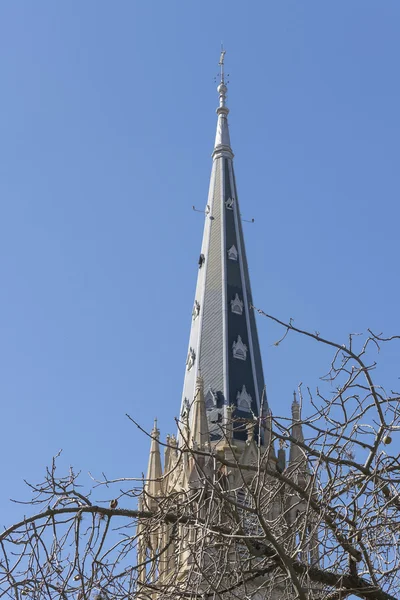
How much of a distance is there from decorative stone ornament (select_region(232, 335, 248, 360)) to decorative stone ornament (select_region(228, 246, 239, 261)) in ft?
16.1

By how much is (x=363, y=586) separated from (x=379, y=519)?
0.53 meters

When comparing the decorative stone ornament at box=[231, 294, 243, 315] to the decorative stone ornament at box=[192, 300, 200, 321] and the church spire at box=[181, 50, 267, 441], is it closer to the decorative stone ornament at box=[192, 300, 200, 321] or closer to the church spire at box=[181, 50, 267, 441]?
the church spire at box=[181, 50, 267, 441]

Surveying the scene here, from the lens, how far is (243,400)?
46812 mm

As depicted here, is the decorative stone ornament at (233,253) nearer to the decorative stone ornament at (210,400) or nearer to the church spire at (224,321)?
the church spire at (224,321)

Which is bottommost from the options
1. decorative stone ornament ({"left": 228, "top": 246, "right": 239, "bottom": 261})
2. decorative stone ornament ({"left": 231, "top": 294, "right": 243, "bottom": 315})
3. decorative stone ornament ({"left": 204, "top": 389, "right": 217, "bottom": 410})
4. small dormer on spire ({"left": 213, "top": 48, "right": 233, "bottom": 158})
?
decorative stone ornament ({"left": 204, "top": 389, "right": 217, "bottom": 410})

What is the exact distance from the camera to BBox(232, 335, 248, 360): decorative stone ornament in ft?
160

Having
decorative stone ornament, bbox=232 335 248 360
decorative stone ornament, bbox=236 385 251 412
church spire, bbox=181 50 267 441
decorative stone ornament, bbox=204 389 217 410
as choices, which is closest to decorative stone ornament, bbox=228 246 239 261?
Answer: church spire, bbox=181 50 267 441

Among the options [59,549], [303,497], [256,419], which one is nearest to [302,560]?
[303,497]

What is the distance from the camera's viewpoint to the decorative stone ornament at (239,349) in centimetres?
4869

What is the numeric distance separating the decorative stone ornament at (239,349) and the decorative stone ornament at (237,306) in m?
1.54

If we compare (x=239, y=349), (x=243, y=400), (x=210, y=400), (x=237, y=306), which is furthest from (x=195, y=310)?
(x=243, y=400)

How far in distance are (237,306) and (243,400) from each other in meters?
5.18

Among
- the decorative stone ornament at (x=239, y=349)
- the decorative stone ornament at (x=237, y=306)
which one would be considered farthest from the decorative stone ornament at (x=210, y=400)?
the decorative stone ornament at (x=237, y=306)

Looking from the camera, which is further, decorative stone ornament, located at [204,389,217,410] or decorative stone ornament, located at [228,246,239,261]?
decorative stone ornament, located at [228,246,239,261]
